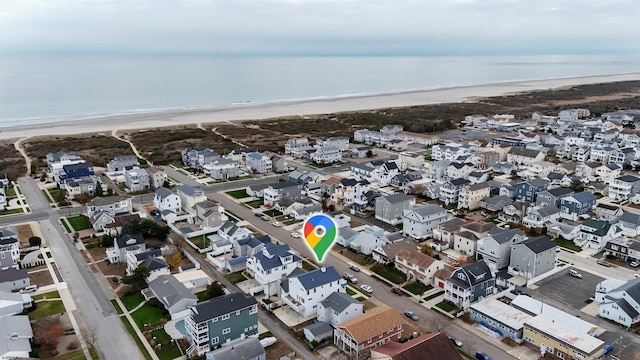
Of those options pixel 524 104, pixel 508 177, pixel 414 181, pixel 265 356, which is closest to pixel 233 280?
pixel 265 356

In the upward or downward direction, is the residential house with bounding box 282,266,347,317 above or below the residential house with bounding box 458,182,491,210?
below

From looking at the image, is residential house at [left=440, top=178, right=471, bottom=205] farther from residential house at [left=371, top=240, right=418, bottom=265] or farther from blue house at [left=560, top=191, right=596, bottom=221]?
residential house at [left=371, top=240, right=418, bottom=265]

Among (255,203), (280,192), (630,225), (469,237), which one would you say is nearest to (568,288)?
(469,237)

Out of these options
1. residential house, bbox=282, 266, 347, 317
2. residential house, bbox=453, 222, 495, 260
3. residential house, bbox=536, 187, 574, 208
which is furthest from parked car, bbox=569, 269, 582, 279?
residential house, bbox=282, 266, 347, 317

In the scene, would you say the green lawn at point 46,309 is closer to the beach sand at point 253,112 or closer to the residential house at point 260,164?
the residential house at point 260,164

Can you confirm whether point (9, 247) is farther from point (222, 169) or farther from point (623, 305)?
point (623, 305)

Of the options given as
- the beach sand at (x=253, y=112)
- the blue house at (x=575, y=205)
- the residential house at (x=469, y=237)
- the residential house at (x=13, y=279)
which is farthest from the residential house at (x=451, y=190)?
the beach sand at (x=253, y=112)

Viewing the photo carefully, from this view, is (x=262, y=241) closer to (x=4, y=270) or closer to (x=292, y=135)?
(x=4, y=270)
